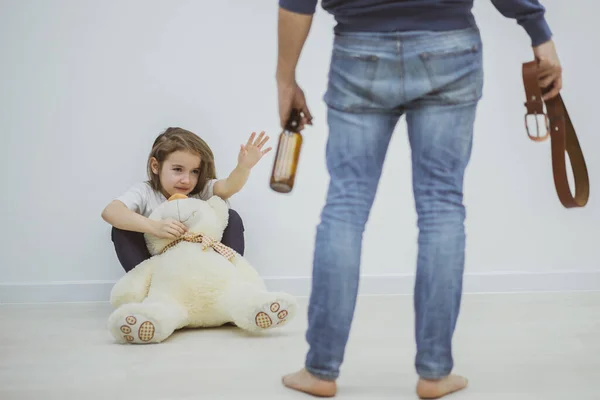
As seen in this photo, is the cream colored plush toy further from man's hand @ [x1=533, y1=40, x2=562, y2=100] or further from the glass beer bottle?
man's hand @ [x1=533, y1=40, x2=562, y2=100]

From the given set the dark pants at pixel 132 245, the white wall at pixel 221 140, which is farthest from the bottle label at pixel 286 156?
the white wall at pixel 221 140

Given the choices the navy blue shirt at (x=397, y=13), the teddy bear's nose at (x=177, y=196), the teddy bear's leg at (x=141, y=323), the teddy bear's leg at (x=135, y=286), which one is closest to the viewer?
the navy blue shirt at (x=397, y=13)

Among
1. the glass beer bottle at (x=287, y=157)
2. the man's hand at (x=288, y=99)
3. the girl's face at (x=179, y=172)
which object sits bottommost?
the girl's face at (x=179, y=172)

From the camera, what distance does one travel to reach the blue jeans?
50.9 inches

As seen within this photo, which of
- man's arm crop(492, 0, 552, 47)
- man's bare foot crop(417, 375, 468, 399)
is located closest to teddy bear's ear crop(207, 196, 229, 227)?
man's bare foot crop(417, 375, 468, 399)

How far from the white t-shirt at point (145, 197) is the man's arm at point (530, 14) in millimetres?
1189

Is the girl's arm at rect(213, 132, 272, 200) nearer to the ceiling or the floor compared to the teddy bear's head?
nearer to the ceiling

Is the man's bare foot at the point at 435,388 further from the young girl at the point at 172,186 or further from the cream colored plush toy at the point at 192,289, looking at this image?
the young girl at the point at 172,186

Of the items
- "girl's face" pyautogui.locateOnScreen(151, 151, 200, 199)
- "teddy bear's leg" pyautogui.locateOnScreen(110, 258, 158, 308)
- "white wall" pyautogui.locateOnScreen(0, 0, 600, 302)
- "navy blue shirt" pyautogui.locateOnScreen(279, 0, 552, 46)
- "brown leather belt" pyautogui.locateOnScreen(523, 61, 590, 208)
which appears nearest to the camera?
"navy blue shirt" pyautogui.locateOnScreen(279, 0, 552, 46)

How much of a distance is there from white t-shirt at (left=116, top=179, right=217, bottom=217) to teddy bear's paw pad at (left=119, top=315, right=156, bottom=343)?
1.59 ft

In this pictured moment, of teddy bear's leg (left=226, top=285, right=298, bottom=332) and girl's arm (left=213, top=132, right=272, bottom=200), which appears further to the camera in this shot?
girl's arm (left=213, top=132, right=272, bottom=200)

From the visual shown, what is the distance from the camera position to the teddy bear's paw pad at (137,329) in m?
1.83

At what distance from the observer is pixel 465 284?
2625mm

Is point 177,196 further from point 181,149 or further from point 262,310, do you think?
point 262,310
